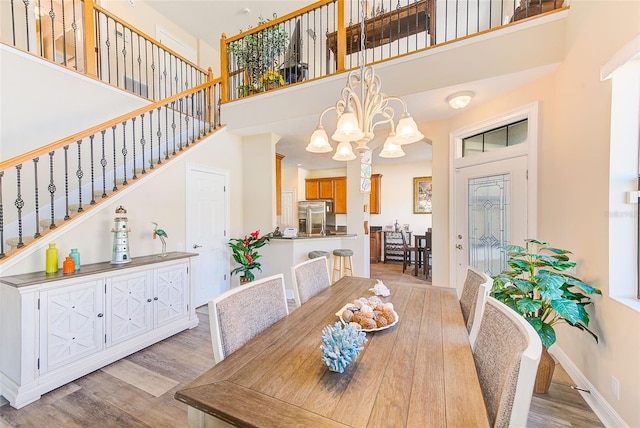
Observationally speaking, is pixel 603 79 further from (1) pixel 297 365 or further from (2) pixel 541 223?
(1) pixel 297 365

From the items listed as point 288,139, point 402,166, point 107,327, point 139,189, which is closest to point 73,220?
point 139,189

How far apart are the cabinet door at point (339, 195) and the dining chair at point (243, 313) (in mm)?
5649

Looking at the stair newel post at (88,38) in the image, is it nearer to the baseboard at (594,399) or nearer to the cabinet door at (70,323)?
the cabinet door at (70,323)

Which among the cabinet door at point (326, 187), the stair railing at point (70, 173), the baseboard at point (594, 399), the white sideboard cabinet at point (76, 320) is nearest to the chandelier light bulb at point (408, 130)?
the baseboard at point (594, 399)

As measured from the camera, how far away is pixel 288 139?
15.3 feet

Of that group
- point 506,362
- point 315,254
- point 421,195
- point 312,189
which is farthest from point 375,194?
point 506,362

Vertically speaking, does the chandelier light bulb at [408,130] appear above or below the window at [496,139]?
below

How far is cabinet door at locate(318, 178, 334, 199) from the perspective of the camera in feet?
24.3

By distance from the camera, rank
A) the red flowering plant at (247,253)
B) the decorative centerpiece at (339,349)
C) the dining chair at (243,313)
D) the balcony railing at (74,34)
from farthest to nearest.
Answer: the red flowering plant at (247,253) < the balcony railing at (74,34) < the dining chair at (243,313) < the decorative centerpiece at (339,349)

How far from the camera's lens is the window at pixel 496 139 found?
116 inches

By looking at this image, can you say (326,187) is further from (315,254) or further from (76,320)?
(76,320)

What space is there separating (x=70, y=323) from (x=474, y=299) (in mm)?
2989

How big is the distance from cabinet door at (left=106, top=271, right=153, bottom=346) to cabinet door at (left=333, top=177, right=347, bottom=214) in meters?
5.14

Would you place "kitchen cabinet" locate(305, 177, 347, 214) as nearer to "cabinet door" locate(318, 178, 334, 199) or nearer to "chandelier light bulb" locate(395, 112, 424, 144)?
"cabinet door" locate(318, 178, 334, 199)
